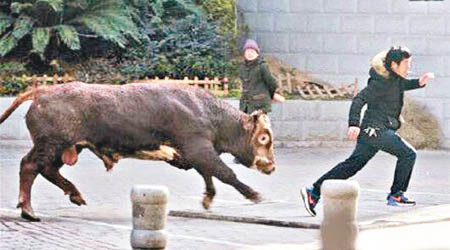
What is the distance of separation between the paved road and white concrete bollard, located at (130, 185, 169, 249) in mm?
2071

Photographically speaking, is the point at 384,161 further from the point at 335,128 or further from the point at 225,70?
the point at 225,70

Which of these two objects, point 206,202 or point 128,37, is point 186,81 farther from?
point 206,202

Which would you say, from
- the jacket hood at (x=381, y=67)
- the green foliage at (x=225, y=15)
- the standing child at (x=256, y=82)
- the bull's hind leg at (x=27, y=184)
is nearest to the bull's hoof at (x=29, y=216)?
the bull's hind leg at (x=27, y=184)

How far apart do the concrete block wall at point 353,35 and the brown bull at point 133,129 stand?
9293 millimetres

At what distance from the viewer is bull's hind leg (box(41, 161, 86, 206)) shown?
12.1 metres

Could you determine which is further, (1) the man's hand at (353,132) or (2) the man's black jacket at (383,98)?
(2) the man's black jacket at (383,98)

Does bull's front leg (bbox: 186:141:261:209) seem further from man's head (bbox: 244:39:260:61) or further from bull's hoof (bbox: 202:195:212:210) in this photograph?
man's head (bbox: 244:39:260:61)

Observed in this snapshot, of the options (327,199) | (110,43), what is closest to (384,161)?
(110,43)

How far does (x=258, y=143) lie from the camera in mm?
12539

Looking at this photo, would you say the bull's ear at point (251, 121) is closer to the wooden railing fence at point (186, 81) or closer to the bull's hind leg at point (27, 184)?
the bull's hind leg at point (27, 184)

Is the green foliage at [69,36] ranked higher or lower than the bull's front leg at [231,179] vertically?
lower

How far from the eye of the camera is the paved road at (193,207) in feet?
35.3

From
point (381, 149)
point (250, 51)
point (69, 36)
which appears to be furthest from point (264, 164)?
point (69, 36)

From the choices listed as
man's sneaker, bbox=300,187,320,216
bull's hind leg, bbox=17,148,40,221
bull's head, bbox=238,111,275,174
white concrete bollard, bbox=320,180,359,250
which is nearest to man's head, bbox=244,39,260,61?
bull's head, bbox=238,111,275,174
